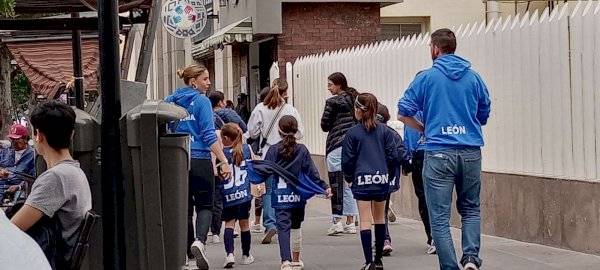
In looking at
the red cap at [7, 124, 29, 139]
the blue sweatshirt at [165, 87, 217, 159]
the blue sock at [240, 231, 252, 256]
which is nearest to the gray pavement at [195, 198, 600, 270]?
the blue sock at [240, 231, 252, 256]

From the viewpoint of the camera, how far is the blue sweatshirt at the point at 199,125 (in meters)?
A: 9.41

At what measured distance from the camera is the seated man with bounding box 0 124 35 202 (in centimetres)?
1141

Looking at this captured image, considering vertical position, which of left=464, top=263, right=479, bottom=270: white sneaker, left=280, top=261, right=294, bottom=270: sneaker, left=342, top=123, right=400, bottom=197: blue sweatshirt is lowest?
left=280, top=261, right=294, bottom=270: sneaker

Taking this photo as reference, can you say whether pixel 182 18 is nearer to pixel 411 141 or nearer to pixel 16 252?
pixel 411 141

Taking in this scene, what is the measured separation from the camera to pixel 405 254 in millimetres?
10391

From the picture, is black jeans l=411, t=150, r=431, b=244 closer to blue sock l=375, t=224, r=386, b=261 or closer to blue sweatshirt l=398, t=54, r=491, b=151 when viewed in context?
blue sock l=375, t=224, r=386, b=261

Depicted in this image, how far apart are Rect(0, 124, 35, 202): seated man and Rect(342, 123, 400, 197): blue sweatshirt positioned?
164 inches

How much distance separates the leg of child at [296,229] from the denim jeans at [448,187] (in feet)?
6.77

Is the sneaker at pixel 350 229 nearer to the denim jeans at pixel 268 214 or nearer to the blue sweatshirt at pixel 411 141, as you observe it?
the denim jeans at pixel 268 214

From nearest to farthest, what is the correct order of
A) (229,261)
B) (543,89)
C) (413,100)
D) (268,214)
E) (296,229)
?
(413,100) → (296,229) → (229,261) → (543,89) → (268,214)

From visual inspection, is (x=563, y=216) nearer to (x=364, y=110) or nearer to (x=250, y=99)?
(x=364, y=110)

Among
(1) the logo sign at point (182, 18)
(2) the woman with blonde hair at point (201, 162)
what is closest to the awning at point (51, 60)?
(1) the logo sign at point (182, 18)

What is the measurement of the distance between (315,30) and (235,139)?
1100cm

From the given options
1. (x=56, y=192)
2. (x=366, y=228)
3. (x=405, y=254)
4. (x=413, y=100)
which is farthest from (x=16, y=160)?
(x=56, y=192)
